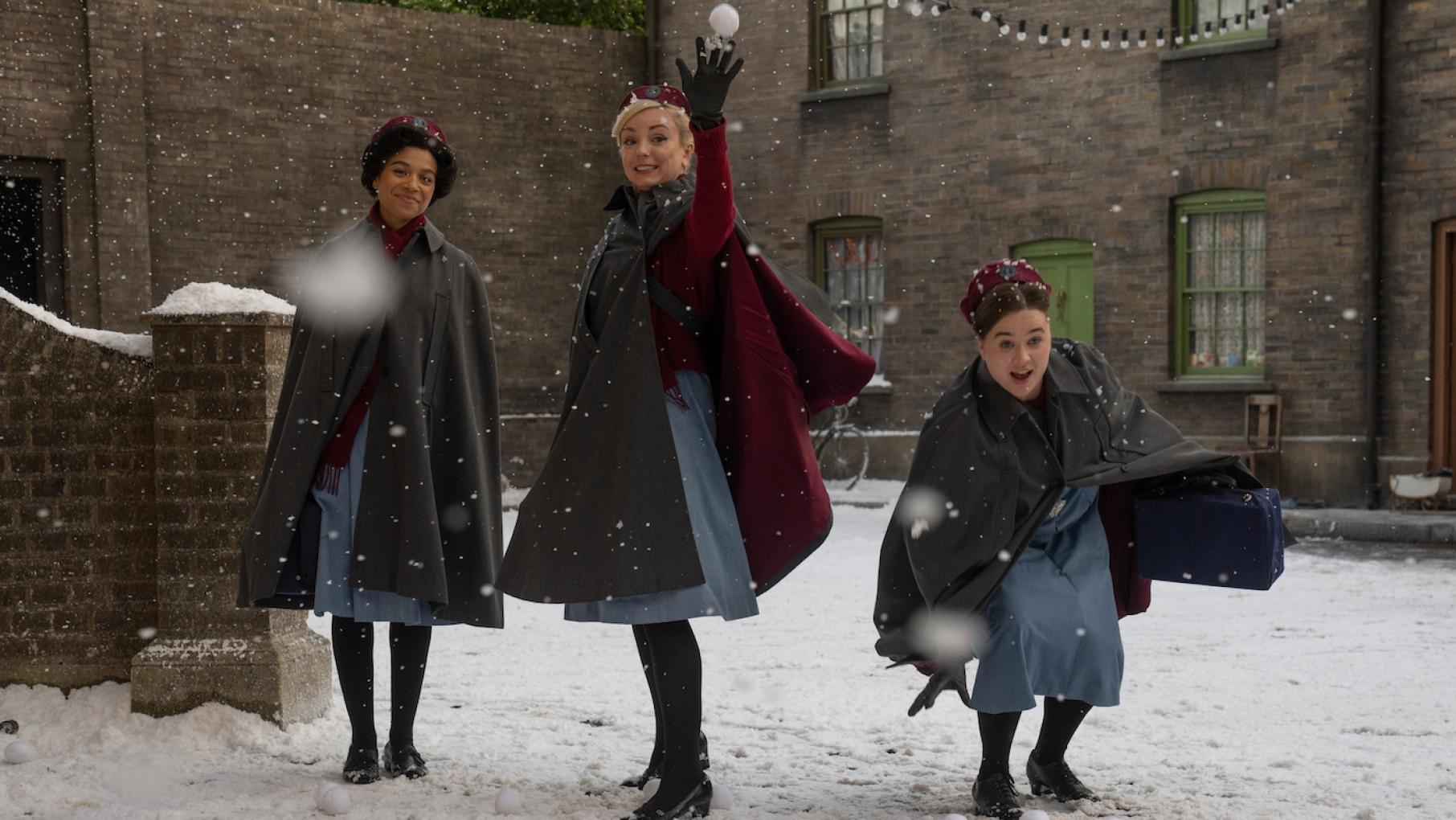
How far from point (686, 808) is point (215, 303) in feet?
8.17

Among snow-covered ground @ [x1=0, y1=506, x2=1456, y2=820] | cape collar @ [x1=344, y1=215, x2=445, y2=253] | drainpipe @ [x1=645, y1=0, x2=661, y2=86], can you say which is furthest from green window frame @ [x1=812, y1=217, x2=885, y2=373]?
cape collar @ [x1=344, y1=215, x2=445, y2=253]

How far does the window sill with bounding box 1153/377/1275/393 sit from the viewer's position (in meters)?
14.2

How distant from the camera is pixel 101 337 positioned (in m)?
5.43

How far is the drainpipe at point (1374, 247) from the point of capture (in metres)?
13.3

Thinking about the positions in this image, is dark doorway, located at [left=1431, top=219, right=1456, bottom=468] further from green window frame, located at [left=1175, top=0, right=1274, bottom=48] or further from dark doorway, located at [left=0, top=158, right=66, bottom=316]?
dark doorway, located at [left=0, top=158, right=66, bottom=316]

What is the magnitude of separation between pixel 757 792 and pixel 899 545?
0.82 metres

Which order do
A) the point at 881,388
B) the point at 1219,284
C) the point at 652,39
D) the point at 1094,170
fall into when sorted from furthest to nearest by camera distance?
the point at 652,39 → the point at 881,388 → the point at 1094,170 → the point at 1219,284

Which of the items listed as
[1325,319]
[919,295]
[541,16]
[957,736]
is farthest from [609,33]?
[957,736]

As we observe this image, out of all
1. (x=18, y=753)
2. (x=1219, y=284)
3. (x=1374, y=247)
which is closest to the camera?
(x=18, y=753)

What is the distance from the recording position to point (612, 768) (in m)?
4.69

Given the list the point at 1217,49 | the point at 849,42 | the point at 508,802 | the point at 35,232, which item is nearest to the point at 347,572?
the point at 508,802

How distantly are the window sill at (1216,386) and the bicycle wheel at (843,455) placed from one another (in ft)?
10.5

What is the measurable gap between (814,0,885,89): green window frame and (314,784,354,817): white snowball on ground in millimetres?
13686

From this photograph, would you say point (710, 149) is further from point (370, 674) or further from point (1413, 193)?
point (1413, 193)
